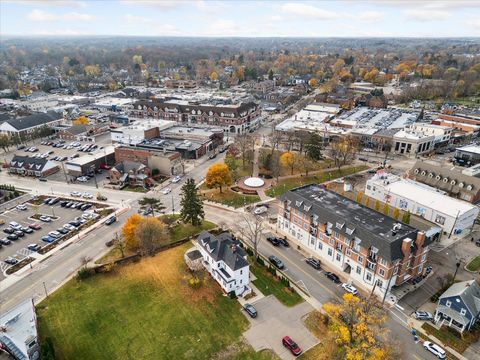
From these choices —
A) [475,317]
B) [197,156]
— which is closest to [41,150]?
[197,156]

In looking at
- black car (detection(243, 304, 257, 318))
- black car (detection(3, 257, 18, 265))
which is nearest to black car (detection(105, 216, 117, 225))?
black car (detection(3, 257, 18, 265))

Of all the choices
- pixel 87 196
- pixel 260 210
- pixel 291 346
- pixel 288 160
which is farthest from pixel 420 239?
pixel 87 196

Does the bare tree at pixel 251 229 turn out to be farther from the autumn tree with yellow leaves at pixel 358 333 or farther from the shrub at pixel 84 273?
the shrub at pixel 84 273

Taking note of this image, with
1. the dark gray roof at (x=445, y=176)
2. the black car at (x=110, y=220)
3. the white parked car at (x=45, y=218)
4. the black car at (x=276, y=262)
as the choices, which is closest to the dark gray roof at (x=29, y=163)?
the white parked car at (x=45, y=218)

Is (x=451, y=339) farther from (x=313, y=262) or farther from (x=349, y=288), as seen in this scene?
(x=313, y=262)

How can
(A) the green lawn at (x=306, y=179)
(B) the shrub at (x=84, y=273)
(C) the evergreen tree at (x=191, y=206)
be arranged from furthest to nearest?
(A) the green lawn at (x=306, y=179) < (C) the evergreen tree at (x=191, y=206) < (B) the shrub at (x=84, y=273)

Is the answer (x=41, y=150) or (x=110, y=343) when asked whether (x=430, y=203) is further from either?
A: (x=41, y=150)
